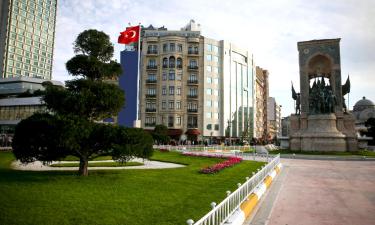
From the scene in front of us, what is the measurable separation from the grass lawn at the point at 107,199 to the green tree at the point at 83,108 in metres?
1.38

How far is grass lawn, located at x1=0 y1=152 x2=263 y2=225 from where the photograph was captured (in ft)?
25.4

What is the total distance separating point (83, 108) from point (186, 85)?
54222 mm

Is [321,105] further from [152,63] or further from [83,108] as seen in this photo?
[152,63]

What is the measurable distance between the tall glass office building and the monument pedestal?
287ft

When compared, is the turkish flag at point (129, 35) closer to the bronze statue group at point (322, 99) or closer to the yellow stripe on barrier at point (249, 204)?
the yellow stripe on barrier at point (249, 204)

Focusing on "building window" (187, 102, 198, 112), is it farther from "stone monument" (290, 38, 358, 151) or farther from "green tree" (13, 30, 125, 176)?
"green tree" (13, 30, 125, 176)

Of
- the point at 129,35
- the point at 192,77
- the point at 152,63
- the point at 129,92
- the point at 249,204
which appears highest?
the point at 152,63

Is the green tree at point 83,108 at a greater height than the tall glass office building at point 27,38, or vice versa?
the tall glass office building at point 27,38

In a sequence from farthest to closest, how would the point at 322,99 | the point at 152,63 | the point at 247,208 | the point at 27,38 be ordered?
1. the point at 27,38
2. the point at 152,63
3. the point at 322,99
4. the point at 247,208

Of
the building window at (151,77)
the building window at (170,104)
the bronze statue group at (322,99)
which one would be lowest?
the bronze statue group at (322,99)

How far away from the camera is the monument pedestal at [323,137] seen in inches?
1451

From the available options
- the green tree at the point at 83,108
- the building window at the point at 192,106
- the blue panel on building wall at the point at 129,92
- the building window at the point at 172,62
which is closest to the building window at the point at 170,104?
the building window at the point at 192,106

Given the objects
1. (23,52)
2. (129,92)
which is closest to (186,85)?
(129,92)

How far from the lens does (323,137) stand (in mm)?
37094
